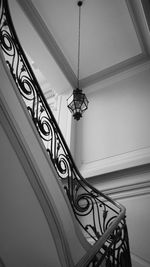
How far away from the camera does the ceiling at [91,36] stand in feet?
20.2

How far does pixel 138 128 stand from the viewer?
6109mm

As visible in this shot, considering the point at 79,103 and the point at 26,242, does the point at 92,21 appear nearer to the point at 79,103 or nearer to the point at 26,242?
the point at 79,103

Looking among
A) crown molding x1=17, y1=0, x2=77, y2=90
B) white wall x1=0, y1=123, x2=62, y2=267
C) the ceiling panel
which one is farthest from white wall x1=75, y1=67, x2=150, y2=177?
white wall x1=0, y1=123, x2=62, y2=267

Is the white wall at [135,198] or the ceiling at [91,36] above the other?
the ceiling at [91,36]

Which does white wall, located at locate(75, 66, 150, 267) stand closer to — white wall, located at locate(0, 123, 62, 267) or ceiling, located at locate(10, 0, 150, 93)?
ceiling, located at locate(10, 0, 150, 93)

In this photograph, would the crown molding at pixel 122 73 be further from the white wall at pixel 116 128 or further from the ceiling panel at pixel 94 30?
the ceiling panel at pixel 94 30

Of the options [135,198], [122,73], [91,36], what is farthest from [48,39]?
[135,198]

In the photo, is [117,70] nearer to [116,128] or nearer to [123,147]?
[116,128]

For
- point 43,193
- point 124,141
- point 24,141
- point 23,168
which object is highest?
point 24,141

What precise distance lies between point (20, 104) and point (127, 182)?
3104 millimetres

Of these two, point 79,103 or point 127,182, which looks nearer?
point 79,103

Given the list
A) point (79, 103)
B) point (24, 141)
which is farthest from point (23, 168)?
point (79, 103)

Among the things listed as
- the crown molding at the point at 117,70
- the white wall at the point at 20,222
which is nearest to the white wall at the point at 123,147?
the crown molding at the point at 117,70

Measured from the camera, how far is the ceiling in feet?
20.2
